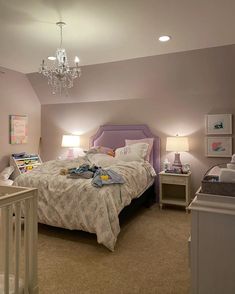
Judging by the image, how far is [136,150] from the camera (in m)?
4.39

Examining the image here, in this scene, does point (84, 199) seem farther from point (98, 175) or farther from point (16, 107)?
point (16, 107)

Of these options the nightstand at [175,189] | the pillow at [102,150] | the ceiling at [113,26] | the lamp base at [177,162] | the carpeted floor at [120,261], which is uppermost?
the ceiling at [113,26]

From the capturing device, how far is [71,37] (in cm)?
329

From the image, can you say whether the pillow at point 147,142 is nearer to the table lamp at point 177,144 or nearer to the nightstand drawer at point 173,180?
the table lamp at point 177,144

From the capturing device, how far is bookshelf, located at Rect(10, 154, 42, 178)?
16.8 feet

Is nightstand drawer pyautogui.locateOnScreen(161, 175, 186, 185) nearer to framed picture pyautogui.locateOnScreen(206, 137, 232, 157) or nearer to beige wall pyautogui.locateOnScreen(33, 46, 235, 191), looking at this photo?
beige wall pyautogui.locateOnScreen(33, 46, 235, 191)

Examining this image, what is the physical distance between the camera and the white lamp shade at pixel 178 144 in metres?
4.18

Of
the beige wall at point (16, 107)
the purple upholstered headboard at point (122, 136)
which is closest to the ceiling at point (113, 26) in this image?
the beige wall at point (16, 107)

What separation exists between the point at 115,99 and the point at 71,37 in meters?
1.94

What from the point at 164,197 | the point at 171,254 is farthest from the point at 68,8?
the point at 164,197

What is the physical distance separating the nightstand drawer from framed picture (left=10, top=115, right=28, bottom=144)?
10.9ft

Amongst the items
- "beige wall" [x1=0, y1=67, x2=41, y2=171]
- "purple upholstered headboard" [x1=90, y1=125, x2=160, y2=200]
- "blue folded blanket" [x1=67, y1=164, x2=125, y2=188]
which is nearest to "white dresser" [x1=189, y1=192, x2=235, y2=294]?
"blue folded blanket" [x1=67, y1=164, x2=125, y2=188]

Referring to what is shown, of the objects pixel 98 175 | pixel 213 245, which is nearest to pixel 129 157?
pixel 98 175

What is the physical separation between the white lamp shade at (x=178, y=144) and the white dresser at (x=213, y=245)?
9.12 ft
